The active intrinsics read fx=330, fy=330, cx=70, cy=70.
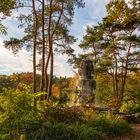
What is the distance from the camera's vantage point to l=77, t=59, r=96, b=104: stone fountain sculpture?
56.5ft

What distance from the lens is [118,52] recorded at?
2947 cm

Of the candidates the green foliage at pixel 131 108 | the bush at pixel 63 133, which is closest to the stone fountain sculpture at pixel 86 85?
the green foliage at pixel 131 108

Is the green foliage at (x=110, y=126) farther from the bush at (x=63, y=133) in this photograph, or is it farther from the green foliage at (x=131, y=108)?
the green foliage at (x=131, y=108)

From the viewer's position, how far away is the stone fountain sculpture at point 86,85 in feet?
56.5

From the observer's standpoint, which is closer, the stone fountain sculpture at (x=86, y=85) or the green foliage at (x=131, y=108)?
the green foliage at (x=131, y=108)

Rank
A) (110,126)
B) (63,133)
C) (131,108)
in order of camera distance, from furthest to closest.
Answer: (131,108), (110,126), (63,133)

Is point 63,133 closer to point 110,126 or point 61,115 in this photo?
point 61,115

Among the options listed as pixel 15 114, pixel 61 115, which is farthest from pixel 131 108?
pixel 15 114

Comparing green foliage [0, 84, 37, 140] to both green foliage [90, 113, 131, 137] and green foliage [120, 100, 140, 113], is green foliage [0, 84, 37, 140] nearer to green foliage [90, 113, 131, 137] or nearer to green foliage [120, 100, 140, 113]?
green foliage [90, 113, 131, 137]

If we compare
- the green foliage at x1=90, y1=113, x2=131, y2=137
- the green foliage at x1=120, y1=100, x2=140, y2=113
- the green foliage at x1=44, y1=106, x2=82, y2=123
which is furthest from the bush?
the green foliage at x1=120, y1=100, x2=140, y2=113

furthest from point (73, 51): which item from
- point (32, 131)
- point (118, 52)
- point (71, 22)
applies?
point (32, 131)

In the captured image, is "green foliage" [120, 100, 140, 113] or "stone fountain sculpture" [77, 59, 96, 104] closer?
"green foliage" [120, 100, 140, 113]

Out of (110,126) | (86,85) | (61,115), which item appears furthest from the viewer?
(86,85)

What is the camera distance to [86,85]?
17328 millimetres
